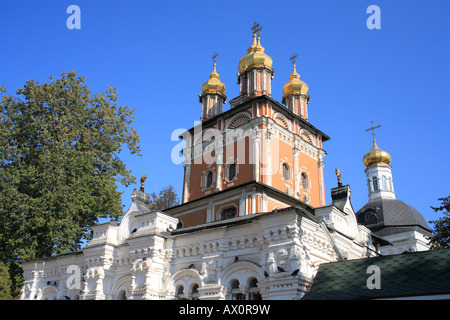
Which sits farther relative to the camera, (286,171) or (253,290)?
(286,171)

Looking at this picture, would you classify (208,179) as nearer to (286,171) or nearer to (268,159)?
(268,159)

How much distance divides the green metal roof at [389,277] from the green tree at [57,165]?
11.4 metres

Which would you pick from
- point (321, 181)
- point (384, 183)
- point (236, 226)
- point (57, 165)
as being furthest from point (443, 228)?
point (384, 183)

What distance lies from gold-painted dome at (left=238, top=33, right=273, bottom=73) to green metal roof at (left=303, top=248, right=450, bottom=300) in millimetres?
14961

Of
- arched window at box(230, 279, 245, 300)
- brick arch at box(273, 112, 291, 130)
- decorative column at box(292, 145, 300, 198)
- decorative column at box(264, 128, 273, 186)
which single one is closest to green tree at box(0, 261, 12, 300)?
arched window at box(230, 279, 245, 300)

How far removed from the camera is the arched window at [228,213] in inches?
699

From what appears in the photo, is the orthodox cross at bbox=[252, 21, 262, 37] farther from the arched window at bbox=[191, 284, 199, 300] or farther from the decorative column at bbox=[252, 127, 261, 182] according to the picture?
the arched window at bbox=[191, 284, 199, 300]

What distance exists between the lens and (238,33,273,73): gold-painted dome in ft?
76.2

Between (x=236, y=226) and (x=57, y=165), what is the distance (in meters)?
9.84

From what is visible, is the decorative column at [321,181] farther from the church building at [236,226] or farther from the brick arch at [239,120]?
the brick arch at [239,120]

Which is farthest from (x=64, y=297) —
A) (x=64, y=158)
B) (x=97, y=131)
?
(x=97, y=131)

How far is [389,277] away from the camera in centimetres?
908

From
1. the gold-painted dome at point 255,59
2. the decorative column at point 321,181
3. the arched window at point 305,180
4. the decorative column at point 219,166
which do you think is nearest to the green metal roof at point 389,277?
the decorative column at point 219,166
